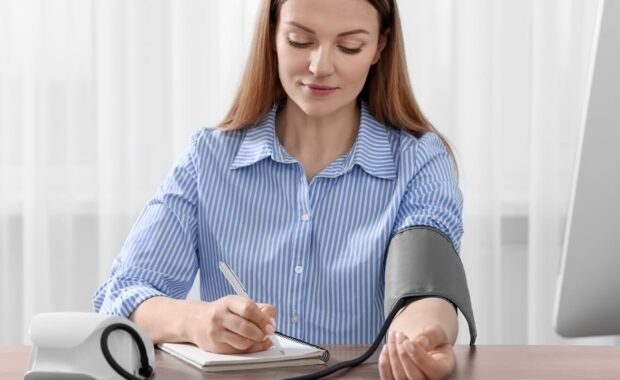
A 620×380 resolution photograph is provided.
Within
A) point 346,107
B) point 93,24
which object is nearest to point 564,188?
point 346,107

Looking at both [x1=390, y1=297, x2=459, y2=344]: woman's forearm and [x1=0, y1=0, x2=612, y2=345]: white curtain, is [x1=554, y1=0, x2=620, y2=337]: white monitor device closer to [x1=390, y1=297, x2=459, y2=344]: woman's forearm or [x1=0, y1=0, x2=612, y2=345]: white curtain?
[x1=390, y1=297, x2=459, y2=344]: woman's forearm

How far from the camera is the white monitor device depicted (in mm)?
964

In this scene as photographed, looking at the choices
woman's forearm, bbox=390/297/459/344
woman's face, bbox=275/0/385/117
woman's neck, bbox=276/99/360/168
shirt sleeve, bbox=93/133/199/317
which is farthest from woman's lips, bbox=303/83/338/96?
woman's forearm, bbox=390/297/459/344

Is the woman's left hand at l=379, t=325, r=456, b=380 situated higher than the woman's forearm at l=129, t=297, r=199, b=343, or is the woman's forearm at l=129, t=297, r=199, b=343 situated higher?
the woman's left hand at l=379, t=325, r=456, b=380

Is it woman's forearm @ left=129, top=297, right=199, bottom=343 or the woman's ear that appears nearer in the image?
woman's forearm @ left=129, top=297, right=199, bottom=343

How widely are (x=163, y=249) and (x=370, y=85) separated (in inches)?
19.2

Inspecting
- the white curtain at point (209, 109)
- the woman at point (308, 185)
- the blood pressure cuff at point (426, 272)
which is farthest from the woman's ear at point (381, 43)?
the white curtain at point (209, 109)

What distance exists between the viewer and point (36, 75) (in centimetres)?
281

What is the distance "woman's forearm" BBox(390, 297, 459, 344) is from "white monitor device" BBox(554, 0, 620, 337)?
0.88ft

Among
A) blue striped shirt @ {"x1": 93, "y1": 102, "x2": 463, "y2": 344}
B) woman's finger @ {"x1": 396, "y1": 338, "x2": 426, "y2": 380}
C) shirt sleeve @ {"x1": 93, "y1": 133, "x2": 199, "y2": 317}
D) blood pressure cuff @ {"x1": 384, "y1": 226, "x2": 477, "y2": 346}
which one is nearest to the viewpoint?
woman's finger @ {"x1": 396, "y1": 338, "x2": 426, "y2": 380}

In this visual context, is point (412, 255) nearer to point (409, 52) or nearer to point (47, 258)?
point (409, 52)

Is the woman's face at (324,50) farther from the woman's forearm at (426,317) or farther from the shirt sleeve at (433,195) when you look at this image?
the woman's forearm at (426,317)

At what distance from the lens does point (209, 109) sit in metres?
2.81

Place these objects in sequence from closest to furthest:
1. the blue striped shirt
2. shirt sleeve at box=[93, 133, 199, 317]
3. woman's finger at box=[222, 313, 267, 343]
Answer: woman's finger at box=[222, 313, 267, 343], shirt sleeve at box=[93, 133, 199, 317], the blue striped shirt
